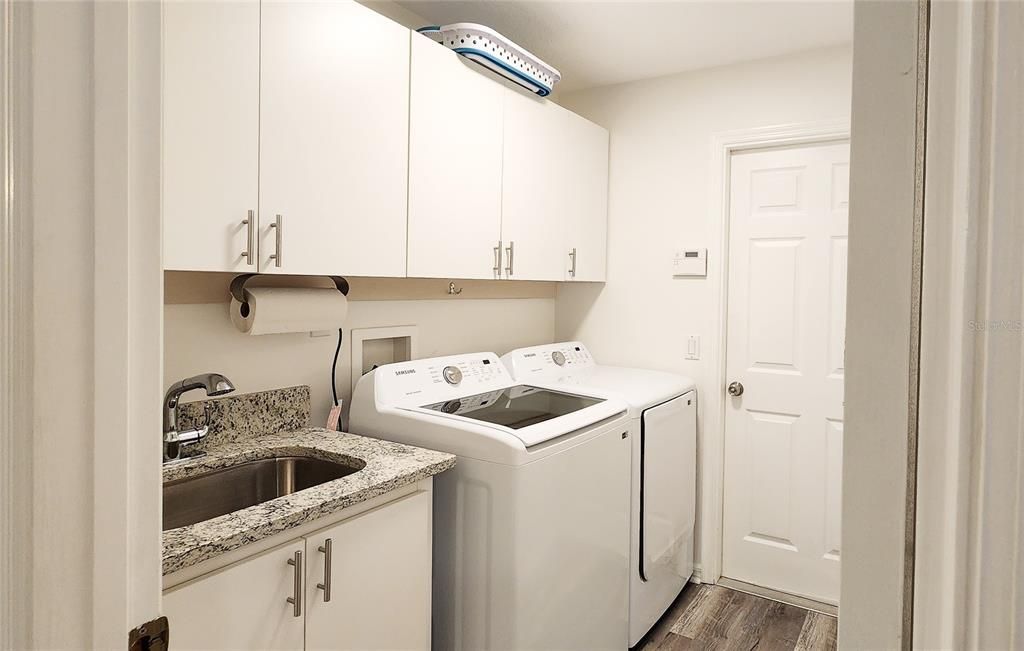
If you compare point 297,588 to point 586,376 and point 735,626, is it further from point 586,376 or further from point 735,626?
point 735,626

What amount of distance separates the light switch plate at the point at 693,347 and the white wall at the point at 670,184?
0.02m

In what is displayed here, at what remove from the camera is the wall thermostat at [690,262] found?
293 cm

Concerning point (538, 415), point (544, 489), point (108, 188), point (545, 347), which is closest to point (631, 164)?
point (545, 347)

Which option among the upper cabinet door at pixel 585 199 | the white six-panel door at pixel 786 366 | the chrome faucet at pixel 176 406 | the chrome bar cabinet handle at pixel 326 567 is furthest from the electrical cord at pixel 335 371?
the white six-panel door at pixel 786 366

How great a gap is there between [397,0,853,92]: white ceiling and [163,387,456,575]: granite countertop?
158cm

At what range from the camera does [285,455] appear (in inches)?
72.6

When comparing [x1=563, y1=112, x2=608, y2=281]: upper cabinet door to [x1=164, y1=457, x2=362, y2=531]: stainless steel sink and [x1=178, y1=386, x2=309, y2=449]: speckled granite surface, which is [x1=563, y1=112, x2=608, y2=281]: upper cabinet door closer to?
[x1=178, y1=386, x2=309, y2=449]: speckled granite surface

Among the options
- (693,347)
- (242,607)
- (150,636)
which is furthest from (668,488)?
(150,636)

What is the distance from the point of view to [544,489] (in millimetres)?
1872

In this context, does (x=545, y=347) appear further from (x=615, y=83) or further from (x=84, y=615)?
(x=84, y=615)

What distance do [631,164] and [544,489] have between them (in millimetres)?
1866

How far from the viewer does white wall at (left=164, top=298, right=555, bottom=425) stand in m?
1.75

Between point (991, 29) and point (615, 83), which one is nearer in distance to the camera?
point (991, 29)

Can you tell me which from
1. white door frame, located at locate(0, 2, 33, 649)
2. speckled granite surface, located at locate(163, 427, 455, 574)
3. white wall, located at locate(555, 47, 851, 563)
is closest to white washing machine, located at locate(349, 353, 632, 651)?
speckled granite surface, located at locate(163, 427, 455, 574)
